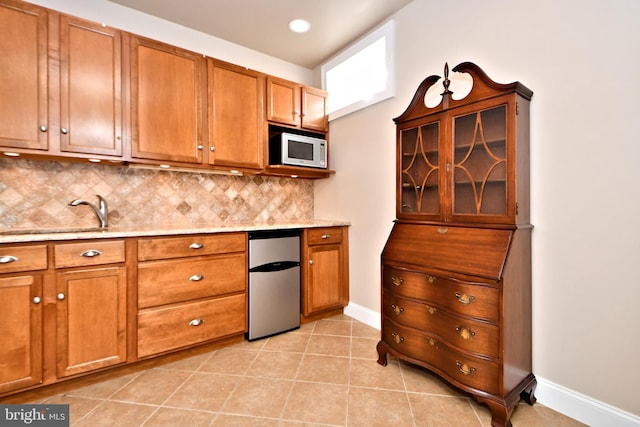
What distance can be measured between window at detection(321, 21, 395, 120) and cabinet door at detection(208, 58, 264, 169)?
892 mm

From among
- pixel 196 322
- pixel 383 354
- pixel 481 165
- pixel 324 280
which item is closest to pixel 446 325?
pixel 383 354

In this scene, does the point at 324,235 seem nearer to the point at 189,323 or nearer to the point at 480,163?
the point at 189,323

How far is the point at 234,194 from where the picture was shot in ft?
9.83

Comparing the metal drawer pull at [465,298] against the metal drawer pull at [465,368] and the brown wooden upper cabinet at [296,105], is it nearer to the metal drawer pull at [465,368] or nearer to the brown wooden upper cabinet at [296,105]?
the metal drawer pull at [465,368]

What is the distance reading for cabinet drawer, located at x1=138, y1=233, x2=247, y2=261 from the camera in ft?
6.46

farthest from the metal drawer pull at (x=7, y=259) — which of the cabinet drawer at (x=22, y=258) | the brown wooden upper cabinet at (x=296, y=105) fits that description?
the brown wooden upper cabinet at (x=296, y=105)

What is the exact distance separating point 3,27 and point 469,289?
3.16m

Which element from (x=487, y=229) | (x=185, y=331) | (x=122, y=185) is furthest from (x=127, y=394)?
(x=487, y=229)

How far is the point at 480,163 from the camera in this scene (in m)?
1.74

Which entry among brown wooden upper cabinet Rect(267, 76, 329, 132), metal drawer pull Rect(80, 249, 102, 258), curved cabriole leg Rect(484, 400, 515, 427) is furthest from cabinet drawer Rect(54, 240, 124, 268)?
curved cabriole leg Rect(484, 400, 515, 427)

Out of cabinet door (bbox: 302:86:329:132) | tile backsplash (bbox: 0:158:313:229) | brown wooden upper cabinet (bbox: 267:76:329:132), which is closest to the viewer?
tile backsplash (bbox: 0:158:313:229)

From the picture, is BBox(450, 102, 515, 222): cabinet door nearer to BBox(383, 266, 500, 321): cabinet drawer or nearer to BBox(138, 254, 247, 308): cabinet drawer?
BBox(383, 266, 500, 321): cabinet drawer

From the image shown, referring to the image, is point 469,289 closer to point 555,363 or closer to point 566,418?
point 555,363

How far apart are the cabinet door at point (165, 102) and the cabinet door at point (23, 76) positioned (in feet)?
1.61
